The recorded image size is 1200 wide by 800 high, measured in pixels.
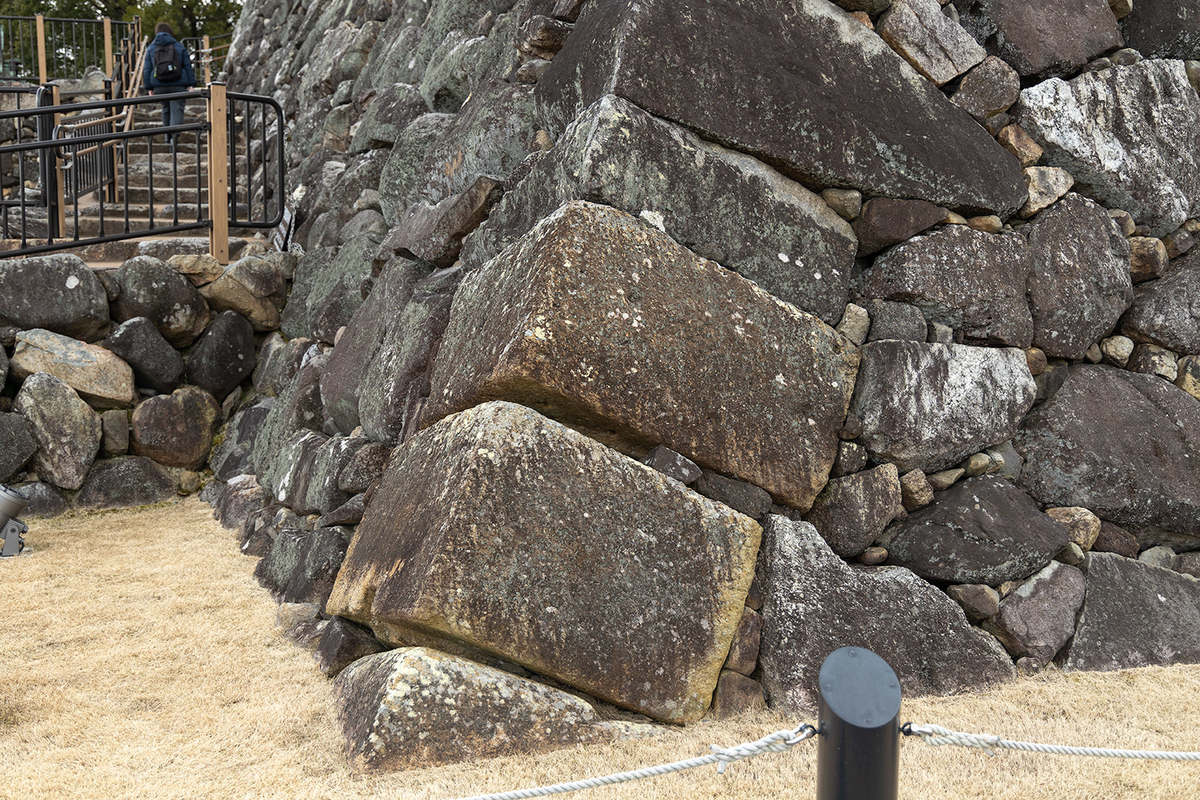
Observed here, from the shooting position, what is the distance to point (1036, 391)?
132 inches

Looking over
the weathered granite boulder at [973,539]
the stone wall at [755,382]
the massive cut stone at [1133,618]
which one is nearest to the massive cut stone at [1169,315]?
the stone wall at [755,382]

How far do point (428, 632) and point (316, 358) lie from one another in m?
2.50

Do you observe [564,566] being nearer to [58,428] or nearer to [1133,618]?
[1133,618]

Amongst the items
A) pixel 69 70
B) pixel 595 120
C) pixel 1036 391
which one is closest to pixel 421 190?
pixel 595 120

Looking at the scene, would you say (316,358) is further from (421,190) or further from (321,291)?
(421,190)

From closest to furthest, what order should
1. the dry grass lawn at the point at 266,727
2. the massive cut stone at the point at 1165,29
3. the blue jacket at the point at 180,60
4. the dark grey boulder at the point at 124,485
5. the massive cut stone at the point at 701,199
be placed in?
1. the dry grass lawn at the point at 266,727
2. the massive cut stone at the point at 701,199
3. the massive cut stone at the point at 1165,29
4. the dark grey boulder at the point at 124,485
5. the blue jacket at the point at 180,60

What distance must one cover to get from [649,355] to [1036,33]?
243 cm

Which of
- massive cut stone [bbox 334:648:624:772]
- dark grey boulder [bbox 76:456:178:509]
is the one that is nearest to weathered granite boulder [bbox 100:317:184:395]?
dark grey boulder [bbox 76:456:178:509]

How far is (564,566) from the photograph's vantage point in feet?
7.79

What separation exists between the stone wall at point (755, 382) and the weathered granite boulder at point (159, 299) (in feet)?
4.66

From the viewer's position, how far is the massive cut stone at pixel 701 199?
9.33ft

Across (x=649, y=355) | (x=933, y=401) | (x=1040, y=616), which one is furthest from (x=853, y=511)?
(x=649, y=355)

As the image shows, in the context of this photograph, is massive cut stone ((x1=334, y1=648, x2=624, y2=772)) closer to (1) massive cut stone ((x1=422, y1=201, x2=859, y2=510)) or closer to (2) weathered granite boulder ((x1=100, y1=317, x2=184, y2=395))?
(1) massive cut stone ((x1=422, y1=201, x2=859, y2=510))

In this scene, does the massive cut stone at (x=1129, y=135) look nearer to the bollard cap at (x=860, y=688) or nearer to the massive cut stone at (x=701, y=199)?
the massive cut stone at (x=701, y=199)
